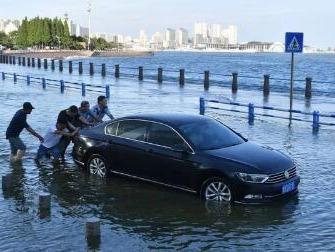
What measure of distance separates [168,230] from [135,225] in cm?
52

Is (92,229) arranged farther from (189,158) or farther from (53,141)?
(53,141)

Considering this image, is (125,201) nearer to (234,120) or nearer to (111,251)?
(111,251)

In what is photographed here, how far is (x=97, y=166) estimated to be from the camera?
11359mm

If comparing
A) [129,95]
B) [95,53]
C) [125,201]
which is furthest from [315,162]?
[95,53]

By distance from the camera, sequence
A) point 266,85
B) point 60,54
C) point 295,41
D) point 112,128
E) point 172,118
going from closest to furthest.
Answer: point 172,118
point 112,128
point 295,41
point 266,85
point 60,54

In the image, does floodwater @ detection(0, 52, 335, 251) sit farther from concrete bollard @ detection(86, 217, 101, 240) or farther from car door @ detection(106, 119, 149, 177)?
car door @ detection(106, 119, 149, 177)

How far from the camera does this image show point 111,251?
23.8ft

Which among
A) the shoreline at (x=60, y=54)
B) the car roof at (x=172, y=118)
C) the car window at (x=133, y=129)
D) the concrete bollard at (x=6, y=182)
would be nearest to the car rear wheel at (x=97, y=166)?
the car window at (x=133, y=129)

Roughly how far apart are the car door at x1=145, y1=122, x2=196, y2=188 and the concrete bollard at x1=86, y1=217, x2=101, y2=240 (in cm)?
258

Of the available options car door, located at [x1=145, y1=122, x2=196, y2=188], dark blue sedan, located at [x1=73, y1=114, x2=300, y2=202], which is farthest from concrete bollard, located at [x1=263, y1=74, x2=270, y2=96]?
car door, located at [x1=145, y1=122, x2=196, y2=188]

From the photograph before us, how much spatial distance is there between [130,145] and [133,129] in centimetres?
34

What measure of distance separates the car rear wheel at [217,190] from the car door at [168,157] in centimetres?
31

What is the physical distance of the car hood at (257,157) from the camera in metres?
9.32

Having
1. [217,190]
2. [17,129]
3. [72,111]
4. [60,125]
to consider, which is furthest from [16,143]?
[217,190]
